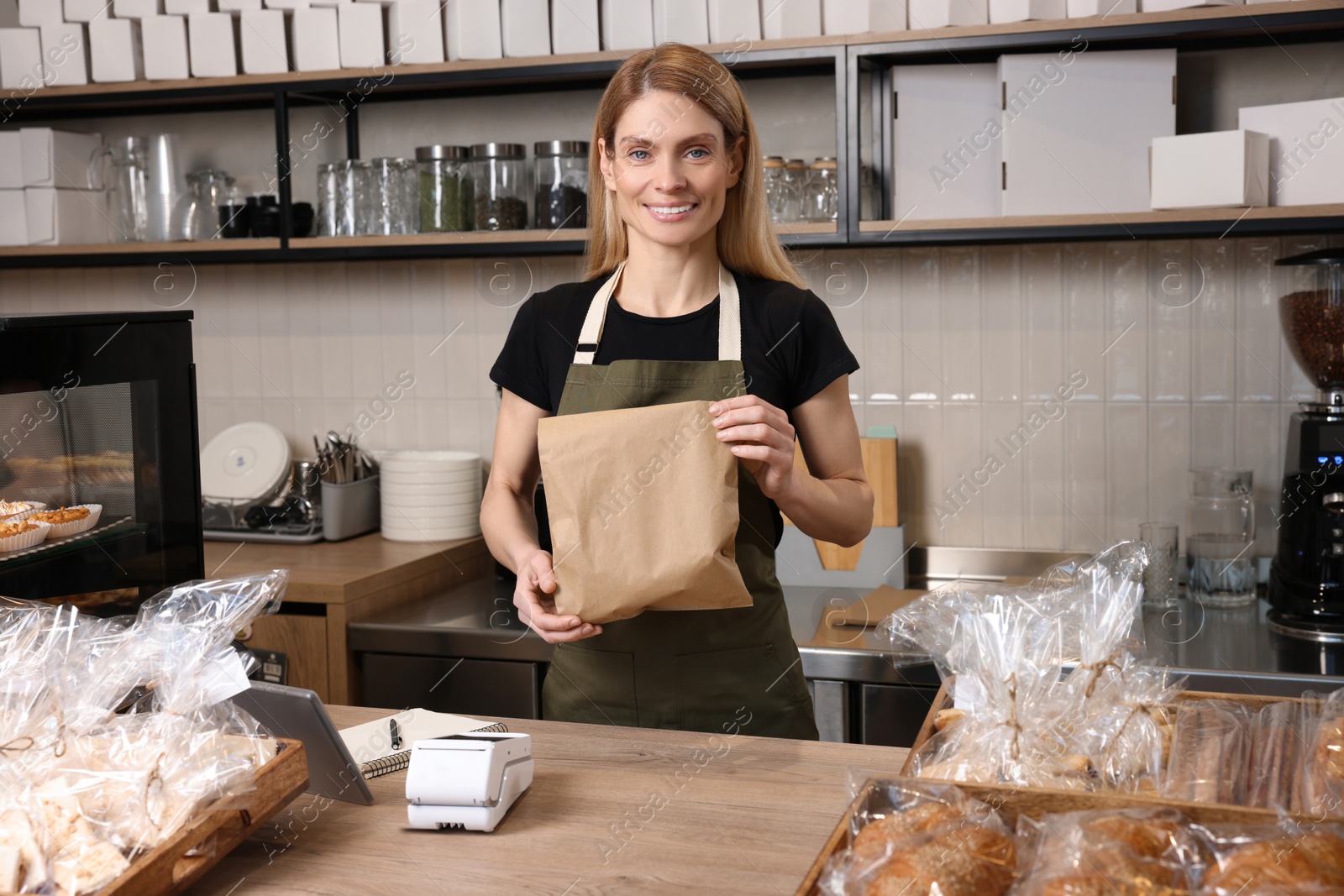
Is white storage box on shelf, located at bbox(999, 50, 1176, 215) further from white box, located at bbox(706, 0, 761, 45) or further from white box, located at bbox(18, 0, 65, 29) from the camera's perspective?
white box, located at bbox(18, 0, 65, 29)

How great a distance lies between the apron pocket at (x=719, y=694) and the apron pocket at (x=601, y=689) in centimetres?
7

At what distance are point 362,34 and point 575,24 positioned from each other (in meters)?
0.50

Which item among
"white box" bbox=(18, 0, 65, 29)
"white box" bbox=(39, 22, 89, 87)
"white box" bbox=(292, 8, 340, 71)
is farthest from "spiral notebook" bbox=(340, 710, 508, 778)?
"white box" bbox=(18, 0, 65, 29)

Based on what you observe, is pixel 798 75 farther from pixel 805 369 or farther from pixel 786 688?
pixel 786 688

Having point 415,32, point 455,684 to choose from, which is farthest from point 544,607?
point 415,32

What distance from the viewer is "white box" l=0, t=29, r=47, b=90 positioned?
2824 mm

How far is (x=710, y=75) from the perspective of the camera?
1.48m

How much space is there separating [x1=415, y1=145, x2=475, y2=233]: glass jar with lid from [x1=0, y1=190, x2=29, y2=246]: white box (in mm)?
1038

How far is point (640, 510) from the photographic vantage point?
1213 mm

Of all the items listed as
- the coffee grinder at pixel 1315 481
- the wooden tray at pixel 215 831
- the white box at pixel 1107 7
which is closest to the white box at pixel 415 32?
the white box at pixel 1107 7

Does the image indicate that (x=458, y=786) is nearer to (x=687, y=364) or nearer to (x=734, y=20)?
(x=687, y=364)

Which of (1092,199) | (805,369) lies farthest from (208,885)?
(1092,199)

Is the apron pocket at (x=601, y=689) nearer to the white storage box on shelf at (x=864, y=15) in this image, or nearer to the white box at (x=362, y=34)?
the white storage box on shelf at (x=864, y=15)

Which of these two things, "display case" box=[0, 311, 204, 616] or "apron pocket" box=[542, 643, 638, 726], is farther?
"apron pocket" box=[542, 643, 638, 726]
